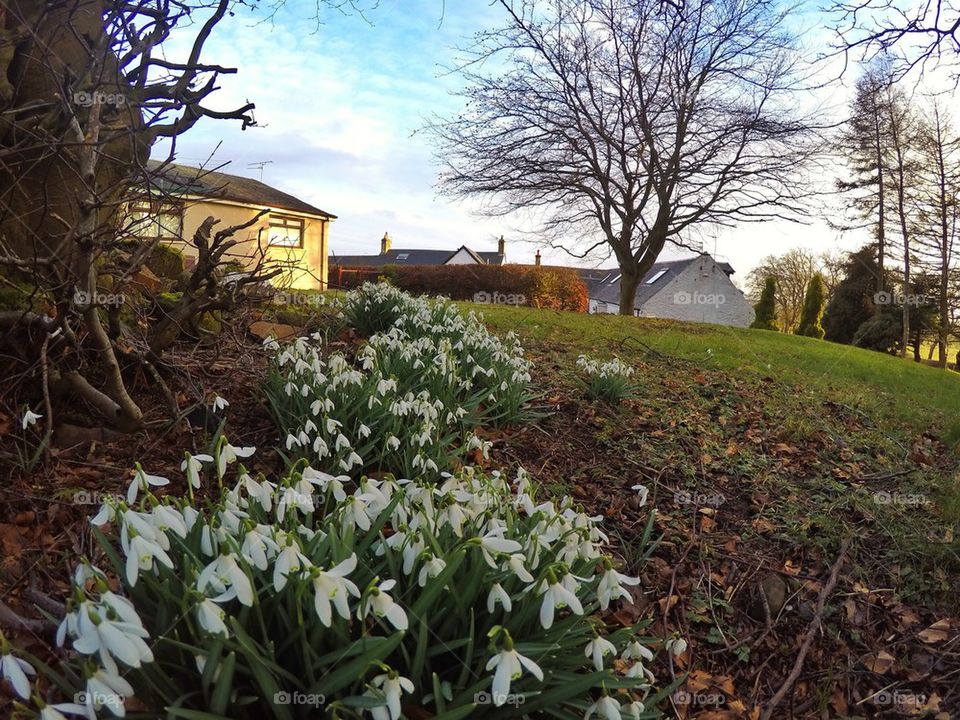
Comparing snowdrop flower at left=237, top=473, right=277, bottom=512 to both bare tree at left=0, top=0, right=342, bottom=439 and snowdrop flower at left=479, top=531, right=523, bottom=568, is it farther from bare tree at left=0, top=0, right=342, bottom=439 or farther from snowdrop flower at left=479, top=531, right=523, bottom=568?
bare tree at left=0, top=0, right=342, bottom=439

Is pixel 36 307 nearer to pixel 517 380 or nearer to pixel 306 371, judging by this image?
pixel 306 371

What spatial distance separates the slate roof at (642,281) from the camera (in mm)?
34281

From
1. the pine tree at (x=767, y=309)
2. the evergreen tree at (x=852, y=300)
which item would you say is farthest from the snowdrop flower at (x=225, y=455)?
the pine tree at (x=767, y=309)

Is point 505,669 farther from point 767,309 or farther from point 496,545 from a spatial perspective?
point 767,309

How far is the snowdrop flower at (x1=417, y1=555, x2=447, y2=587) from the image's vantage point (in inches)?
68.3

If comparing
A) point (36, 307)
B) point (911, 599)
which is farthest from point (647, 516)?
point (36, 307)

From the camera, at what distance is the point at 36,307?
3.60 meters

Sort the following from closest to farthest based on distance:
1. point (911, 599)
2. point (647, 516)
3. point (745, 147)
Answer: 1. point (911, 599)
2. point (647, 516)
3. point (745, 147)

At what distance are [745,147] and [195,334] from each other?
1566 centimetres

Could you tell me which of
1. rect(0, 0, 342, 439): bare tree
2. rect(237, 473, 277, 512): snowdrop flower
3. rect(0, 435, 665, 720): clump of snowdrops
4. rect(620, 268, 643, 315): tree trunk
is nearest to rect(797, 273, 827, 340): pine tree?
rect(620, 268, 643, 315): tree trunk

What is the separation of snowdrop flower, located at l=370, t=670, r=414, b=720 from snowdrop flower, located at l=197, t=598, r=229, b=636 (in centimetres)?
37

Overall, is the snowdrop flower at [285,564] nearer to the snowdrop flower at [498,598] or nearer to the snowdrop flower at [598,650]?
the snowdrop flower at [498,598]

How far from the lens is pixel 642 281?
3095cm

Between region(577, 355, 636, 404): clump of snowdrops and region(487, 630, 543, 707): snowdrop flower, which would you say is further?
region(577, 355, 636, 404): clump of snowdrops
